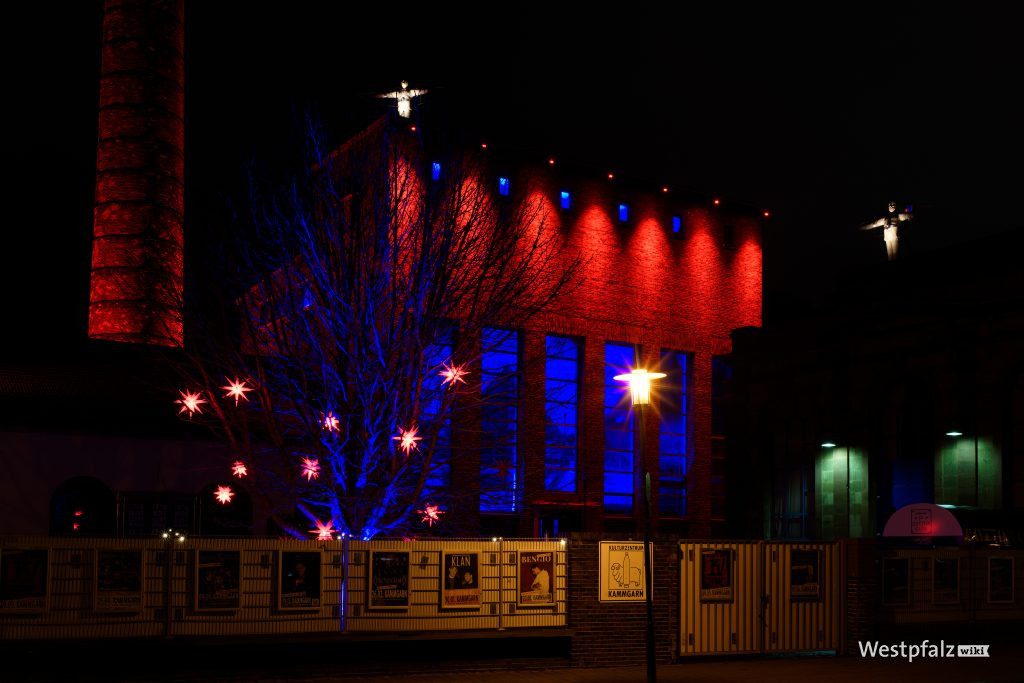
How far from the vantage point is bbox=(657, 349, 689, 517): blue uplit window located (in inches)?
1924

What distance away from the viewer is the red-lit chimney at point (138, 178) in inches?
1403

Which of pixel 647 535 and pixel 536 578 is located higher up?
pixel 647 535

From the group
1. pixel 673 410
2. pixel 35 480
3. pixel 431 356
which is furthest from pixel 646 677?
pixel 673 410

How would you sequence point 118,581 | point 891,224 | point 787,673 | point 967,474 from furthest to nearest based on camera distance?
point 891,224, point 967,474, point 787,673, point 118,581

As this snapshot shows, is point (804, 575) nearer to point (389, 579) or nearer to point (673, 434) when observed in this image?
point (389, 579)

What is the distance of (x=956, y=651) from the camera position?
71.4ft

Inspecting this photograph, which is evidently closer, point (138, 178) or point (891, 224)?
point (138, 178)

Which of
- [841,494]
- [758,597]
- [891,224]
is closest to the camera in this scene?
[758,597]

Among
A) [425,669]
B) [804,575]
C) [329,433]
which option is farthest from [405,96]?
[425,669]

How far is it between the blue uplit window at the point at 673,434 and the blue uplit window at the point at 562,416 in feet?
13.0

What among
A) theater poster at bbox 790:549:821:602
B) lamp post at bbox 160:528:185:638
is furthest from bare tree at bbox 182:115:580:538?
theater poster at bbox 790:549:821:602

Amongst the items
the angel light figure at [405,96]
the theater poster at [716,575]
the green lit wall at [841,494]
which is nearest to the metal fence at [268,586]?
the theater poster at [716,575]

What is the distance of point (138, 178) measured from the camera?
36.0m

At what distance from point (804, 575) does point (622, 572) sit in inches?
149
